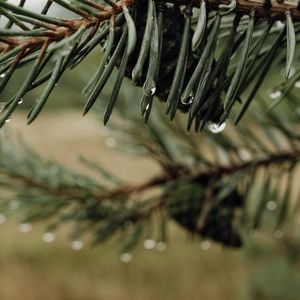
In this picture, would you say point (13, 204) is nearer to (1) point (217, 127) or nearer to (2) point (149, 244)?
(2) point (149, 244)

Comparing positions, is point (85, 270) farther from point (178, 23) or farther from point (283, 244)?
point (178, 23)

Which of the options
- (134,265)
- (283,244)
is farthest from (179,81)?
(134,265)

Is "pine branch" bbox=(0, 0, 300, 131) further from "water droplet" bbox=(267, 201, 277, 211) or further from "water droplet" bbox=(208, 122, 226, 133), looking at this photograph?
"water droplet" bbox=(267, 201, 277, 211)

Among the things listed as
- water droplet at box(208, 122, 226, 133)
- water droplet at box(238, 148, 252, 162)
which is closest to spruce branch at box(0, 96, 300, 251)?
water droplet at box(238, 148, 252, 162)

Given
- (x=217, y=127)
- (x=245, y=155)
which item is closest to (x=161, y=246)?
(x=245, y=155)

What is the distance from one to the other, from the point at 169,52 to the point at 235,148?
246 mm

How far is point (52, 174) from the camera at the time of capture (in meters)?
0.55

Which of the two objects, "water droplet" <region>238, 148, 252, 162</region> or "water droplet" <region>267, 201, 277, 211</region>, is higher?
"water droplet" <region>238, 148, 252, 162</region>

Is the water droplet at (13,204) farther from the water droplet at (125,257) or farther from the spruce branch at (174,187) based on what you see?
the water droplet at (125,257)

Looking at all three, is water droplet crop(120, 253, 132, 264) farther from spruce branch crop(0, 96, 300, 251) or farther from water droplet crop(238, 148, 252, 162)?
water droplet crop(238, 148, 252, 162)

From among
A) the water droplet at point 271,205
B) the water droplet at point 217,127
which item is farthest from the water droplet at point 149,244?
the water droplet at point 217,127

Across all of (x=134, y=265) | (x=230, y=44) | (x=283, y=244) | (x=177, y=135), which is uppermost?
(x=230, y=44)

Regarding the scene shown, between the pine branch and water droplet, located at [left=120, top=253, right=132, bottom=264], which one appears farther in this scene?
water droplet, located at [left=120, top=253, right=132, bottom=264]

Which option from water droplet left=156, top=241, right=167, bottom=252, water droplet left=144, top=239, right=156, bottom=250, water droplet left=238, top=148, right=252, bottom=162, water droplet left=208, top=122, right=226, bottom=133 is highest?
water droplet left=208, top=122, right=226, bottom=133
